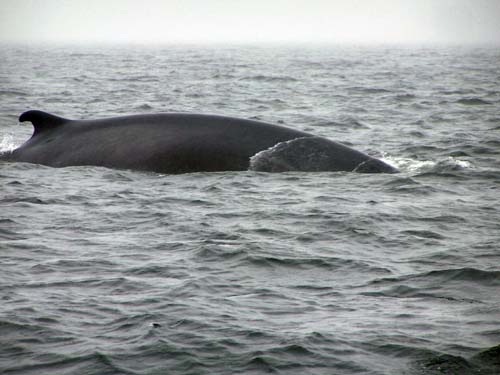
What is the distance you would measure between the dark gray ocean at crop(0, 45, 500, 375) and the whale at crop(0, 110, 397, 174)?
196 millimetres

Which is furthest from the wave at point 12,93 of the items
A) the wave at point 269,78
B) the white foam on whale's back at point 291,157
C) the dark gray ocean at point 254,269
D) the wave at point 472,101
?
the white foam on whale's back at point 291,157

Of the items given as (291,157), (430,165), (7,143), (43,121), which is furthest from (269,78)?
(291,157)

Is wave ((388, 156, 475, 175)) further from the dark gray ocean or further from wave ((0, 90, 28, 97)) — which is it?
wave ((0, 90, 28, 97))

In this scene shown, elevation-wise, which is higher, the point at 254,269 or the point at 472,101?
the point at 254,269

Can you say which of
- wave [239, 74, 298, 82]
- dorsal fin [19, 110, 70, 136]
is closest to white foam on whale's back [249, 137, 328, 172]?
dorsal fin [19, 110, 70, 136]

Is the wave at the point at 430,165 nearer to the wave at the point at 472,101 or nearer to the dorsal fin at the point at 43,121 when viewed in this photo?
the dorsal fin at the point at 43,121

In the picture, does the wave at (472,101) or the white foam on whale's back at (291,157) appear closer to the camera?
the white foam on whale's back at (291,157)

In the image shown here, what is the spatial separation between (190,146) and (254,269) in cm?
464

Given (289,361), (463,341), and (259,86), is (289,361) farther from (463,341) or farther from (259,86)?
(259,86)

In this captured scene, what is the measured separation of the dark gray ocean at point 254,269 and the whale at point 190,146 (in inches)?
7.7

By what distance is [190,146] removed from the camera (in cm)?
1368

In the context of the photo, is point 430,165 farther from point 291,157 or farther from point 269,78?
point 269,78

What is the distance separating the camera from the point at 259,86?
3884cm

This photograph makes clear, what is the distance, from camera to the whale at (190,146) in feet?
44.7
